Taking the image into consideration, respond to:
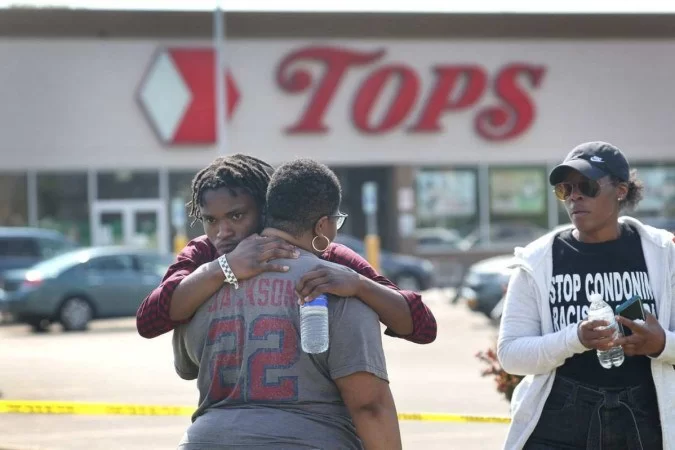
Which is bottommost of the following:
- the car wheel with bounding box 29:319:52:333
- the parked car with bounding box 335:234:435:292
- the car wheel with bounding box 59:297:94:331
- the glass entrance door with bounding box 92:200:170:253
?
the car wheel with bounding box 29:319:52:333

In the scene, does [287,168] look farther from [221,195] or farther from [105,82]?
[105,82]

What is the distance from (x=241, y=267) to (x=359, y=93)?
106ft

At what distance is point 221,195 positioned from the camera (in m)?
3.81

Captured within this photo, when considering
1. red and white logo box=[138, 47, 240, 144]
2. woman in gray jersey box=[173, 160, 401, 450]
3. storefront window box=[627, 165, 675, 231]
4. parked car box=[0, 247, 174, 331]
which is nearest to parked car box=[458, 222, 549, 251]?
storefront window box=[627, 165, 675, 231]

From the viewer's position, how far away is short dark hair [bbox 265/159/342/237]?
11.6ft

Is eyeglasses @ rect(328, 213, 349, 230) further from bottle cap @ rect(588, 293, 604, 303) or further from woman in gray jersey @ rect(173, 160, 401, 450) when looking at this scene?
bottle cap @ rect(588, 293, 604, 303)

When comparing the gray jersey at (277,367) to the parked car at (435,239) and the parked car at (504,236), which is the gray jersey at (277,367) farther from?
the parked car at (504,236)

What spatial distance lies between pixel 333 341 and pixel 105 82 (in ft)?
103

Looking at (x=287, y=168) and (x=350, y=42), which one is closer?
(x=287, y=168)

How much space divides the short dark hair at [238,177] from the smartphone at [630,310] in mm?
1224

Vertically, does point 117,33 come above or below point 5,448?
above

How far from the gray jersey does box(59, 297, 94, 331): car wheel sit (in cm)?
1964

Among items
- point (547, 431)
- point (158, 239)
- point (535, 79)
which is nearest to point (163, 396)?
point (547, 431)

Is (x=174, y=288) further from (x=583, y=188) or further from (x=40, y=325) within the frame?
(x=40, y=325)
